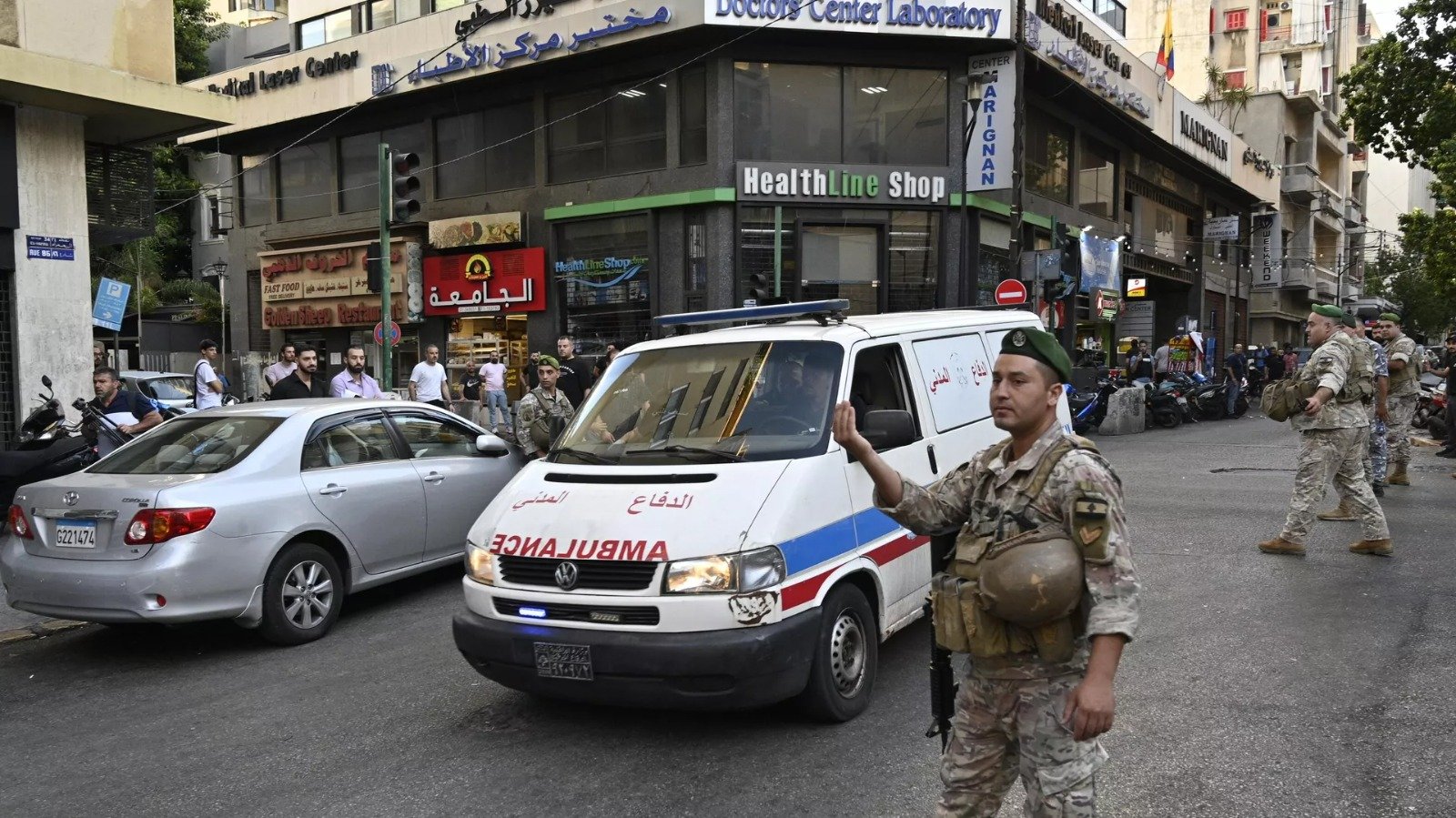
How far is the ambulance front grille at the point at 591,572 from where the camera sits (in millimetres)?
4195

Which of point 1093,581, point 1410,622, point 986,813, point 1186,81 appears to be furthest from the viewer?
point 1186,81

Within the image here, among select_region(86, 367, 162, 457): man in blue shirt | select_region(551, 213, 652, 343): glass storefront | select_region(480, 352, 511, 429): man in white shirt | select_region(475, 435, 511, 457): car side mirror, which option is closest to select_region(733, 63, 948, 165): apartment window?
select_region(551, 213, 652, 343): glass storefront

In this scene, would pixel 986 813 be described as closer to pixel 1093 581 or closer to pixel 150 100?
Result: pixel 1093 581

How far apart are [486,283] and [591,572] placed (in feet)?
67.8

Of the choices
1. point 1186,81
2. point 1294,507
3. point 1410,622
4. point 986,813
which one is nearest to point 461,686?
point 986,813

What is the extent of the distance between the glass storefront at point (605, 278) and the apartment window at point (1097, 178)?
13.0 meters

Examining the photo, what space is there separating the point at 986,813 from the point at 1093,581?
0.75m

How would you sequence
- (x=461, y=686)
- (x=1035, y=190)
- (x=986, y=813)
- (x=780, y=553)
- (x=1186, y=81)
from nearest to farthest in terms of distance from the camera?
1. (x=986, y=813)
2. (x=780, y=553)
3. (x=461, y=686)
4. (x=1035, y=190)
5. (x=1186, y=81)

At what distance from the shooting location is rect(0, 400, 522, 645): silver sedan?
226 inches

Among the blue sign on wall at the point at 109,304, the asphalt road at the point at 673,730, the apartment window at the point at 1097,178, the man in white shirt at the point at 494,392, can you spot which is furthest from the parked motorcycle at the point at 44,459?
the apartment window at the point at 1097,178

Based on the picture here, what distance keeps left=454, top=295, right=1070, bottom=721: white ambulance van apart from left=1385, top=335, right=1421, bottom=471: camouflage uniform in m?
7.84

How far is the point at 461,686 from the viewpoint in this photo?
5340 millimetres

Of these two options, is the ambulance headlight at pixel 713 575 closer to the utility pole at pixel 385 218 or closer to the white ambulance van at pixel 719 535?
the white ambulance van at pixel 719 535

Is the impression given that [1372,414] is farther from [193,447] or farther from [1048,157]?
[1048,157]
